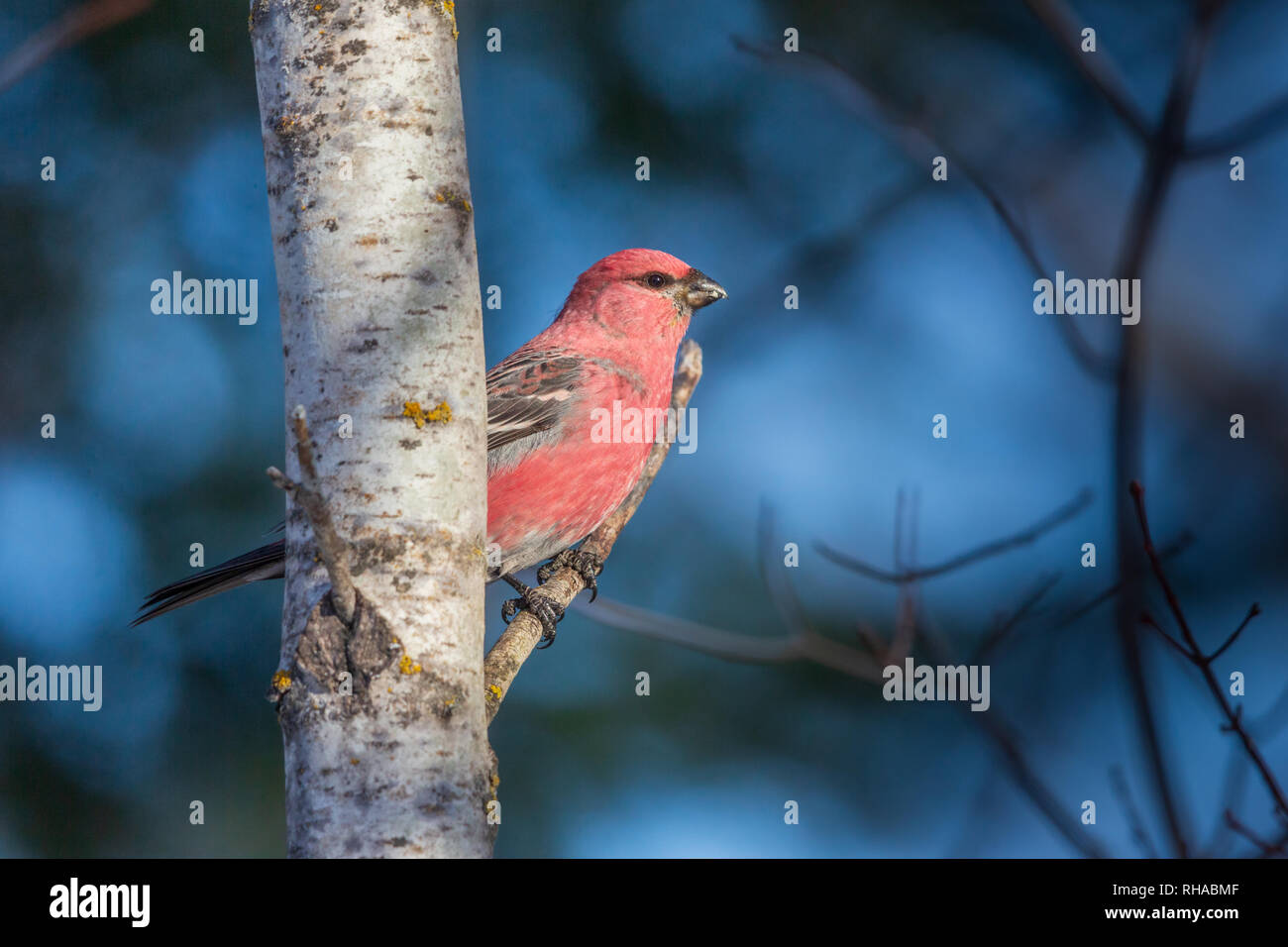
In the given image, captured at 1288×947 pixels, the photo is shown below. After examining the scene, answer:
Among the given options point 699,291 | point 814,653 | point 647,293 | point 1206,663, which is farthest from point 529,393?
point 1206,663

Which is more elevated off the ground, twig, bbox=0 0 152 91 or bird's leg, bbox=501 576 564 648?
twig, bbox=0 0 152 91

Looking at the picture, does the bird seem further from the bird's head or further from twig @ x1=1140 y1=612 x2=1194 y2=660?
twig @ x1=1140 y1=612 x2=1194 y2=660

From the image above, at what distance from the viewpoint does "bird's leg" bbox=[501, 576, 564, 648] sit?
4.07 metres

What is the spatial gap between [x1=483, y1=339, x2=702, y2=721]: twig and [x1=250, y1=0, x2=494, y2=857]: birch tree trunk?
67 centimetres

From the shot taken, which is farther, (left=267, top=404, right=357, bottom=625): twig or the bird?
the bird

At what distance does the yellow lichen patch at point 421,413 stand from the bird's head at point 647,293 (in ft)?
10.0

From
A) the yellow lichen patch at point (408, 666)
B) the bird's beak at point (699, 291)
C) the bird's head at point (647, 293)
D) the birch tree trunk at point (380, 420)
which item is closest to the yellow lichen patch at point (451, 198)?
the birch tree trunk at point (380, 420)

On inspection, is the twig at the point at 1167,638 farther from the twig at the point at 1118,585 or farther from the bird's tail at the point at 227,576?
the bird's tail at the point at 227,576

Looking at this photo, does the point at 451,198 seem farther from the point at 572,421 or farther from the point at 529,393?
the point at 529,393

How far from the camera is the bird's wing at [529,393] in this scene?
4.79m

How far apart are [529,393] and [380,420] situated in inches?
108

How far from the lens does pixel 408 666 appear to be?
210 centimetres

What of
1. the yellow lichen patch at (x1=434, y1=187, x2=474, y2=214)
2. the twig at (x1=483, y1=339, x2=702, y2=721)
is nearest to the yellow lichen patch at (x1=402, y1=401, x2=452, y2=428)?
the yellow lichen patch at (x1=434, y1=187, x2=474, y2=214)

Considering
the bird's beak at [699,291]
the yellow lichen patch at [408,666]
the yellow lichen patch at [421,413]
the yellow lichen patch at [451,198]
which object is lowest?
the yellow lichen patch at [408,666]
